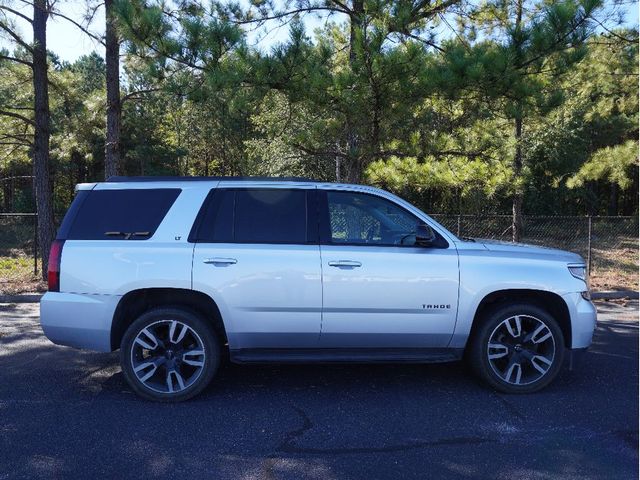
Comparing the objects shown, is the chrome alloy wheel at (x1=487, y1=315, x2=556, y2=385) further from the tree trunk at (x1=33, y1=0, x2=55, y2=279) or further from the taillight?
the tree trunk at (x1=33, y1=0, x2=55, y2=279)

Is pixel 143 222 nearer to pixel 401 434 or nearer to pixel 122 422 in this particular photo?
pixel 122 422

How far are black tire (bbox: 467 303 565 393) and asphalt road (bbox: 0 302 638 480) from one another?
17 centimetres

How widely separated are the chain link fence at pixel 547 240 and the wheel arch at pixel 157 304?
7583 mm

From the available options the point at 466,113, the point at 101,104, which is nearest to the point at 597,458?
the point at 466,113

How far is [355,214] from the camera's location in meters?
5.36

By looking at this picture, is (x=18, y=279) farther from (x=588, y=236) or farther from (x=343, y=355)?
(x=588, y=236)

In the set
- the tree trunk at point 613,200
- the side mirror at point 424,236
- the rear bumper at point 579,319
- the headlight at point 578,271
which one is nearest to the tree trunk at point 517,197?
the headlight at point 578,271

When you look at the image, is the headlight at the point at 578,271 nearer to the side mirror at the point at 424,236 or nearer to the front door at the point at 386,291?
the front door at the point at 386,291

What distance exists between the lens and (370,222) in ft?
17.2

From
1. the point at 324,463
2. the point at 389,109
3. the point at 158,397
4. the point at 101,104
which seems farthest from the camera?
the point at 101,104

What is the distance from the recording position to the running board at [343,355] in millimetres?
4816

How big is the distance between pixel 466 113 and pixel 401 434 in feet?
23.5

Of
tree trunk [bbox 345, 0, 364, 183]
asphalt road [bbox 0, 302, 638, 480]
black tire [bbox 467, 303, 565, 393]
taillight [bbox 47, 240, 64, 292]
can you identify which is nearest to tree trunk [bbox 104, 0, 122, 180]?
tree trunk [bbox 345, 0, 364, 183]

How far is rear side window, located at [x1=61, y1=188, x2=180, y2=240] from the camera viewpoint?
193 inches
